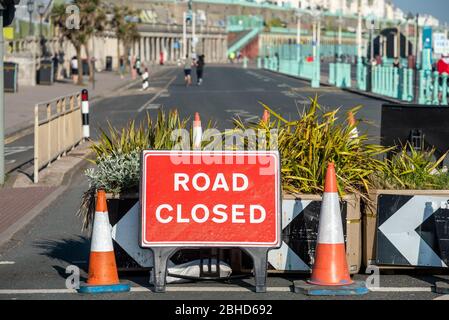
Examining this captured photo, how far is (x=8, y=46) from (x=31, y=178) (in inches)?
1840

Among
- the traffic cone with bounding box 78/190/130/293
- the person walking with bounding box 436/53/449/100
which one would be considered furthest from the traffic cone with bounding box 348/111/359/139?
the person walking with bounding box 436/53/449/100

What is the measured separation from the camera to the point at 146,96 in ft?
175

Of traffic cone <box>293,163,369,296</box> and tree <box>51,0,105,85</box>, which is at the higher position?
tree <box>51,0,105,85</box>

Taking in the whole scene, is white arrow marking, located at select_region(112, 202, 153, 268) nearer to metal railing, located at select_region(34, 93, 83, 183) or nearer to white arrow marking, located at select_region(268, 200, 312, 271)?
white arrow marking, located at select_region(268, 200, 312, 271)

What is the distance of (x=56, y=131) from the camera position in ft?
67.7

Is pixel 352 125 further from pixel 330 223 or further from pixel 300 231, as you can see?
pixel 330 223

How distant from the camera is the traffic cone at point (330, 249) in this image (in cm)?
939

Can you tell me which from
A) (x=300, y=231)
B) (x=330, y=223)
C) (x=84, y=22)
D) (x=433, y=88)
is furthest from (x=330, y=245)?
(x=84, y=22)

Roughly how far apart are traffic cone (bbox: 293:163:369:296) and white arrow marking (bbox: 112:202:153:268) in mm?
1398

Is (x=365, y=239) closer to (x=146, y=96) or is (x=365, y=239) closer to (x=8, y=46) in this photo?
(x=146, y=96)

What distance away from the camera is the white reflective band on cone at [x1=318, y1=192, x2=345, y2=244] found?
372 inches

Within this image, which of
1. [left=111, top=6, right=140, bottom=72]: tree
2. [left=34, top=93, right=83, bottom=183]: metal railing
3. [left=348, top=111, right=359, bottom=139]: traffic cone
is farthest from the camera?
[left=111, top=6, right=140, bottom=72]: tree

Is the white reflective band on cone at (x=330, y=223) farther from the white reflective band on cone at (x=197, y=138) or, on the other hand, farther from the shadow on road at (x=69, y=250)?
the shadow on road at (x=69, y=250)

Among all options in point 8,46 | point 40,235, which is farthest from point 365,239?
point 8,46
